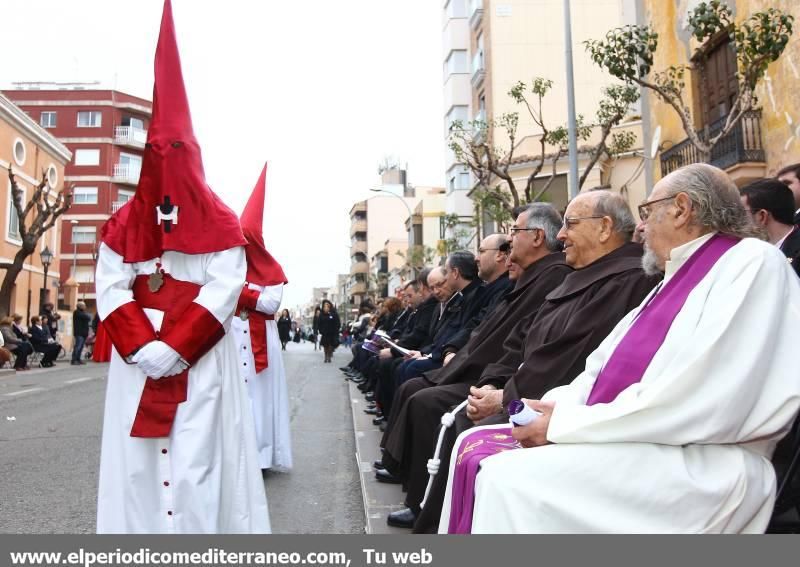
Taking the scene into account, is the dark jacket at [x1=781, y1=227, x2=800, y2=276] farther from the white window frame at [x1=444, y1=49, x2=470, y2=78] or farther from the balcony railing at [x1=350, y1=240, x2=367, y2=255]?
the balcony railing at [x1=350, y1=240, x2=367, y2=255]

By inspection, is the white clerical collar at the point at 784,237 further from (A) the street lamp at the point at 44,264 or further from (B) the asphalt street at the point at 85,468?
(A) the street lamp at the point at 44,264

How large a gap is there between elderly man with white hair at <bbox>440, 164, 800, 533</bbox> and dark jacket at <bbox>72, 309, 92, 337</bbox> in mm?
23194

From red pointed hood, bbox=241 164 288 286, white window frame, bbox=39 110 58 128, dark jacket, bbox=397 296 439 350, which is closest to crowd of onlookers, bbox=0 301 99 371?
dark jacket, bbox=397 296 439 350

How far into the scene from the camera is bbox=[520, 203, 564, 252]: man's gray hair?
5379mm

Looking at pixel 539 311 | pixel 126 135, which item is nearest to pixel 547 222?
pixel 539 311

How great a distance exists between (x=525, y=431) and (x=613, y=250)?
171 centimetres

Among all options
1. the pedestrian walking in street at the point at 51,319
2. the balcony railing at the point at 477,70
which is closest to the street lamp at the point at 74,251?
the pedestrian walking in street at the point at 51,319

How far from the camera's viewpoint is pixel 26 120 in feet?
113

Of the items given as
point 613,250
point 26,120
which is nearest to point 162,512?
point 613,250

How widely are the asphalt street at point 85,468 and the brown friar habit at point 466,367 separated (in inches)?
22.4

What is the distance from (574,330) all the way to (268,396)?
11.6ft

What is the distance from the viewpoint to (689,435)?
8.17 feet

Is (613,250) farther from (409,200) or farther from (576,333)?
(409,200)

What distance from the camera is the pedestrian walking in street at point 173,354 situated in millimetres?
3654
